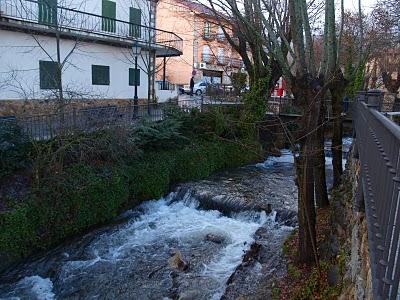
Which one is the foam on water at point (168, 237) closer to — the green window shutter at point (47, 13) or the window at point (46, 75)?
the window at point (46, 75)

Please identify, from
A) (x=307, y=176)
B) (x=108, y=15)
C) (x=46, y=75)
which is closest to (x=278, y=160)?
→ (x=108, y=15)

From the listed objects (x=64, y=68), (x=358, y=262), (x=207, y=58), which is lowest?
(x=358, y=262)

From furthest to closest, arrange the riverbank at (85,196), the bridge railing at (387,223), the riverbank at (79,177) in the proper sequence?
1. the riverbank at (79,177)
2. the riverbank at (85,196)
3. the bridge railing at (387,223)

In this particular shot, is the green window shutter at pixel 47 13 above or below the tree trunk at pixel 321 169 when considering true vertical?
above

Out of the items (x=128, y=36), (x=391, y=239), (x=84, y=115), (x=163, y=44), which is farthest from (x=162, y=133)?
(x=391, y=239)

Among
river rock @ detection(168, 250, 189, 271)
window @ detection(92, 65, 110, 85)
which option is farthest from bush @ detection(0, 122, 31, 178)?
window @ detection(92, 65, 110, 85)

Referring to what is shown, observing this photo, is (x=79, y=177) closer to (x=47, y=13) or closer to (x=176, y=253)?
(x=176, y=253)

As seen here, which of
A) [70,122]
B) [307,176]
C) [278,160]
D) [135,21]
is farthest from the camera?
[135,21]

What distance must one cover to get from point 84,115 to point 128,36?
11045 millimetres

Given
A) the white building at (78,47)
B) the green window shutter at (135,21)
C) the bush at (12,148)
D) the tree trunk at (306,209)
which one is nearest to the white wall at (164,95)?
the white building at (78,47)

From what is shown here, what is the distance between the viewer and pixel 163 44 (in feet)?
78.1

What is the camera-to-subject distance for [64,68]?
19.0 m

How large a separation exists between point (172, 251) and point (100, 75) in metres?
13.7

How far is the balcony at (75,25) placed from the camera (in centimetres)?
1617
